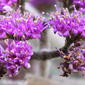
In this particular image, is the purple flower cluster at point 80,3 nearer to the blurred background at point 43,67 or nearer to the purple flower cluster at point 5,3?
the blurred background at point 43,67

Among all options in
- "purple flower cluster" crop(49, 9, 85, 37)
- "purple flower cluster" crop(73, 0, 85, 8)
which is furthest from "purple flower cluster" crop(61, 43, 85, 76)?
"purple flower cluster" crop(73, 0, 85, 8)

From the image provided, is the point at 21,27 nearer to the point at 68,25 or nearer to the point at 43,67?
the point at 68,25

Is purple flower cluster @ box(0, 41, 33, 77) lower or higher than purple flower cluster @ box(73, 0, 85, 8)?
lower

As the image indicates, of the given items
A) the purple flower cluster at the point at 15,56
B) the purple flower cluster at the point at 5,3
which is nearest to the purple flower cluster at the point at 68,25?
the purple flower cluster at the point at 15,56

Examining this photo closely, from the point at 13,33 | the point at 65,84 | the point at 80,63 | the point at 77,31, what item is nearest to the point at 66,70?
the point at 80,63

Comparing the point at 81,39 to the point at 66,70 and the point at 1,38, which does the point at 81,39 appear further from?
the point at 1,38

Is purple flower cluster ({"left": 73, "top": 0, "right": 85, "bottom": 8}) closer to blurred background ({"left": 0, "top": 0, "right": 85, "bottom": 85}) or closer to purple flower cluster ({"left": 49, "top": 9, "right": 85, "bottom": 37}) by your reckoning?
blurred background ({"left": 0, "top": 0, "right": 85, "bottom": 85})
